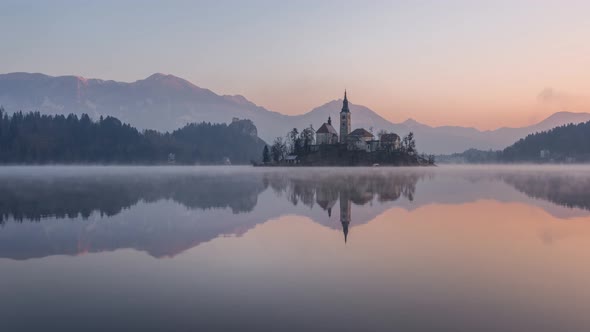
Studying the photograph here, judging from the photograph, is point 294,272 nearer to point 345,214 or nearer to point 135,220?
point 345,214

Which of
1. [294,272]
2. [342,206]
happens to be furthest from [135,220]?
[294,272]

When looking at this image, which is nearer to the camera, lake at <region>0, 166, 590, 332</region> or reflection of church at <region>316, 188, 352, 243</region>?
lake at <region>0, 166, 590, 332</region>

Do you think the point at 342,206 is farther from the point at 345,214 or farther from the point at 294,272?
the point at 294,272

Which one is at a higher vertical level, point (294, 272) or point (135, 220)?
point (135, 220)

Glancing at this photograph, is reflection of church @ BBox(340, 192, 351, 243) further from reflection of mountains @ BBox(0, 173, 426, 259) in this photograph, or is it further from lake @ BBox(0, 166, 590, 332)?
lake @ BBox(0, 166, 590, 332)

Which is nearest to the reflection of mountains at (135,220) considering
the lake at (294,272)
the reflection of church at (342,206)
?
the reflection of church at (342,206)

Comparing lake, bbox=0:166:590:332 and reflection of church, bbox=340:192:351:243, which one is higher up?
reflection of church, bbox=340:192:351:243

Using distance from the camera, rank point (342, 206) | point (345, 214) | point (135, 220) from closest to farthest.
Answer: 1. point (135, 220)
2. point (345, 214)
3. point (342, 206)

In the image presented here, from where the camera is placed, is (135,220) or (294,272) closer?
(294,272)

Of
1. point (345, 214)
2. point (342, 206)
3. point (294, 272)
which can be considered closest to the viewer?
point (294, 272)

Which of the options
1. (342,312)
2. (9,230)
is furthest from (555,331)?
(9,230)

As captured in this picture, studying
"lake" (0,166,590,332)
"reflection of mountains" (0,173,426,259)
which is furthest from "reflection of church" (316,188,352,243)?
"lake" (0,166,590,332)

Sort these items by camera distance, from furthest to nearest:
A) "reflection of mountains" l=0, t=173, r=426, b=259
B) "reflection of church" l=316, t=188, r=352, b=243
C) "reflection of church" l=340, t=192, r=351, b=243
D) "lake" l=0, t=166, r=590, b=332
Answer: "reflection of church" l=316, t=188, r=352, b=243, "reflection of church" l=340, t=192, r=351, b=243, "reflection of mountains" l=0, t=173, r=426, b=259, "lake" l=0, t=166, r=590, b=332

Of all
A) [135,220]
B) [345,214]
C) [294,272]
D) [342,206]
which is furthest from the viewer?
[342,206]
